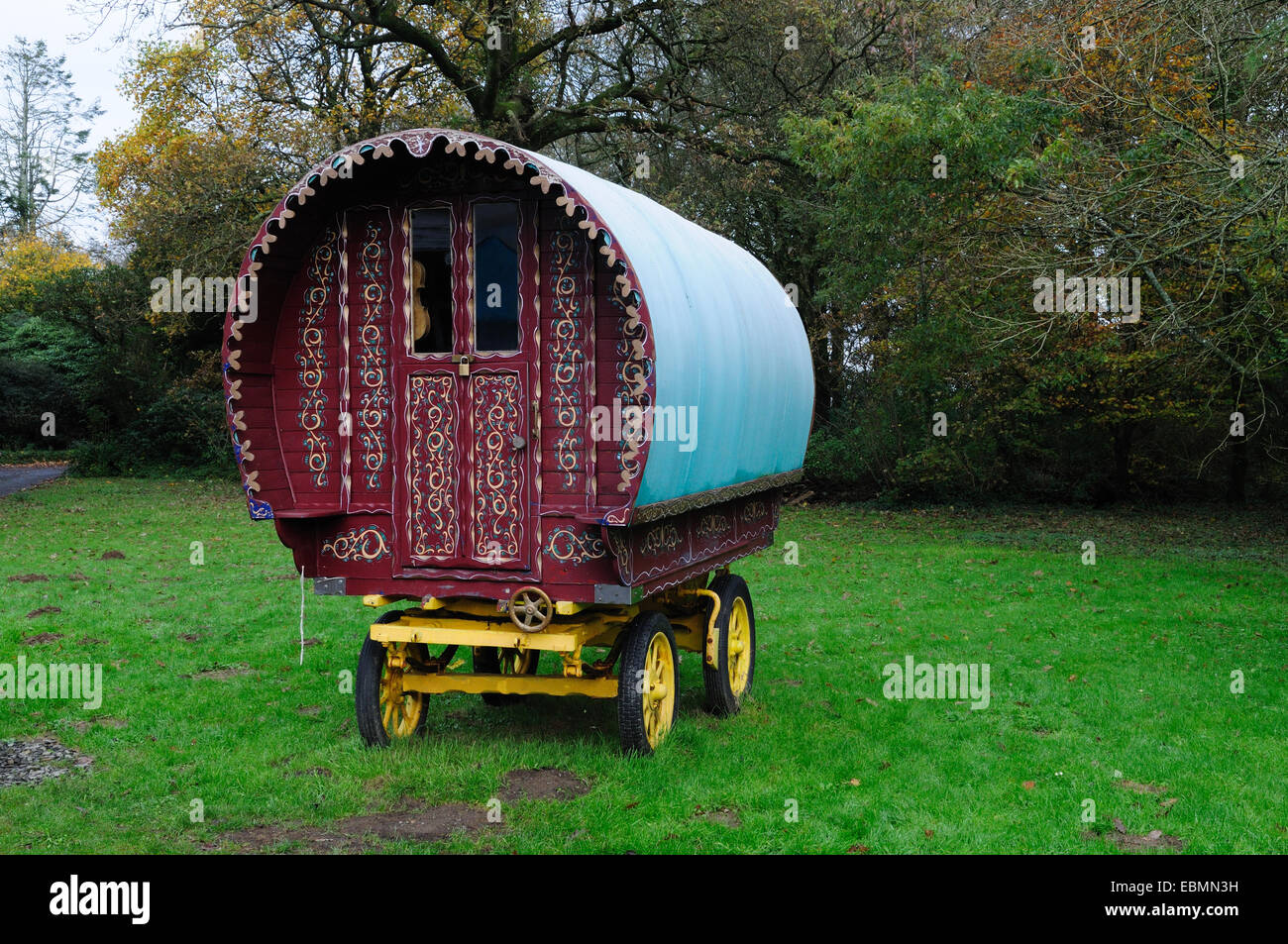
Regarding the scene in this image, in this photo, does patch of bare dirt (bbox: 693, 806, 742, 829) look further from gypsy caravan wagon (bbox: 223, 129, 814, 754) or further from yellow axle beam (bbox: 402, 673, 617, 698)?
yellow axle beam (bbox: 402, 673, 617, 698)

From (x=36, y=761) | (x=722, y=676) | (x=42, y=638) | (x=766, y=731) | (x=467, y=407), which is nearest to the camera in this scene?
(x=467, y=407)

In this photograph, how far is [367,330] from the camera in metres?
7.21

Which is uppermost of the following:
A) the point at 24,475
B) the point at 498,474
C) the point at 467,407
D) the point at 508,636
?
the point at 467,407

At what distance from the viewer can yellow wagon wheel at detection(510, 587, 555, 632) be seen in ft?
22.1

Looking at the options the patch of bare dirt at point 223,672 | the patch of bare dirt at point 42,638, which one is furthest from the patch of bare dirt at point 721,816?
the patch of bare dirt at point 42,638

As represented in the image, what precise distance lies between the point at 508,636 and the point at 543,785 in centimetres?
94

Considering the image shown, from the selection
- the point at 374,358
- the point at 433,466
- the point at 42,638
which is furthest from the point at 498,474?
the point at 42,638

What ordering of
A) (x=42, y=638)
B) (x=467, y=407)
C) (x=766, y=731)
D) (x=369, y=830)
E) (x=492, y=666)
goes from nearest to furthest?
(x=369, y=830) < (x=467, y=407) < (x=766, y=731) < (x=492, y=666) < (x=42, y=638)

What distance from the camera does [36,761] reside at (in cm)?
739

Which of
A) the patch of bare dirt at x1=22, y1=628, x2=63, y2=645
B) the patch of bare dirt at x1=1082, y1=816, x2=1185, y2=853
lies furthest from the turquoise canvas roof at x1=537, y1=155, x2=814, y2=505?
the patch of bare dirt at x1=22, y1=628, x2=63, y2=645

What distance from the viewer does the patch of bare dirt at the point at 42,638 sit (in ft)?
35.3

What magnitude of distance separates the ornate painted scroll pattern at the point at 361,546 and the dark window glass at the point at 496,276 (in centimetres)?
140

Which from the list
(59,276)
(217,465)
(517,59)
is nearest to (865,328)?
(517,59)

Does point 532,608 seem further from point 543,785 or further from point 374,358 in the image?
point 374,358
